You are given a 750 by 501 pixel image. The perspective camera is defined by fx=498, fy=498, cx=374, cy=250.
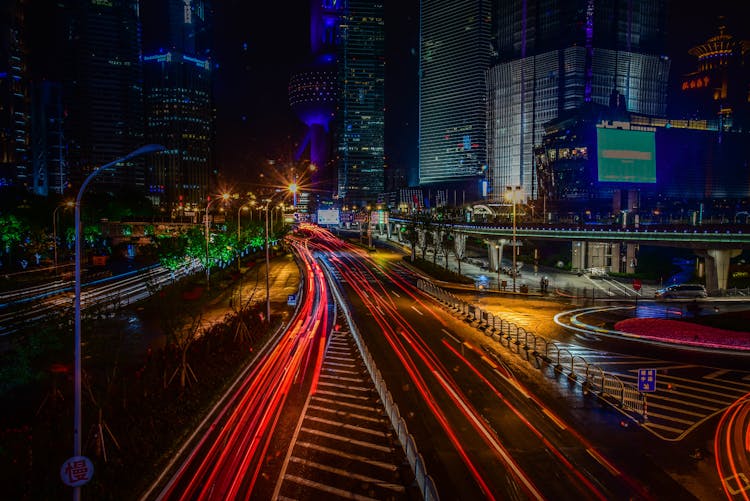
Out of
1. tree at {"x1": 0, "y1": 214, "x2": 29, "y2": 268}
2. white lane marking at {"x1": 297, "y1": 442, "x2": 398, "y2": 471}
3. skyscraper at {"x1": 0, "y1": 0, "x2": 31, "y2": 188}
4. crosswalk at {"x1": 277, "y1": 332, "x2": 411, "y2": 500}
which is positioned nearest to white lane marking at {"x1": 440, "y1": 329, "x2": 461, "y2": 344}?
crosswalk at {"x1": 277, "y1": 332, "x2": 411, "y2": 500}

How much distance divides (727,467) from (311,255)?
8170 cm

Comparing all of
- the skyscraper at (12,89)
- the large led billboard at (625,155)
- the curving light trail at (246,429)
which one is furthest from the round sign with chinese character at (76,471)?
the skyscraper at (12,89)

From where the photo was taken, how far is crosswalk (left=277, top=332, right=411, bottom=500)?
14055 mm

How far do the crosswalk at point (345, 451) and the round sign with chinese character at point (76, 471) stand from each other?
4.82 meters

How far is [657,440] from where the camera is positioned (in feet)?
56.9

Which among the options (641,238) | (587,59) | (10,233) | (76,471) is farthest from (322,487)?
(587,59)

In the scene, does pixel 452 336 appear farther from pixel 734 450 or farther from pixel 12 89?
pixel 12 89

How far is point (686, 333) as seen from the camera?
32.0 meters

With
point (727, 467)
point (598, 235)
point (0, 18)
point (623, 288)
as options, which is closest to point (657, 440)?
point (727, 467)

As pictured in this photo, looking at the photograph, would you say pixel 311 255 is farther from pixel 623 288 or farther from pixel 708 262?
pixel 708 262

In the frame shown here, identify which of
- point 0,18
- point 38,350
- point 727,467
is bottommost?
point 727,467

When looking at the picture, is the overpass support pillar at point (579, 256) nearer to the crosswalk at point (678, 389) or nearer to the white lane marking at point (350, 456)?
the crosswalk at point (678, 389)

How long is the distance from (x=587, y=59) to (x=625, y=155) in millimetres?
93223

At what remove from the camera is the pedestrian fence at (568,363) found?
2089cm
